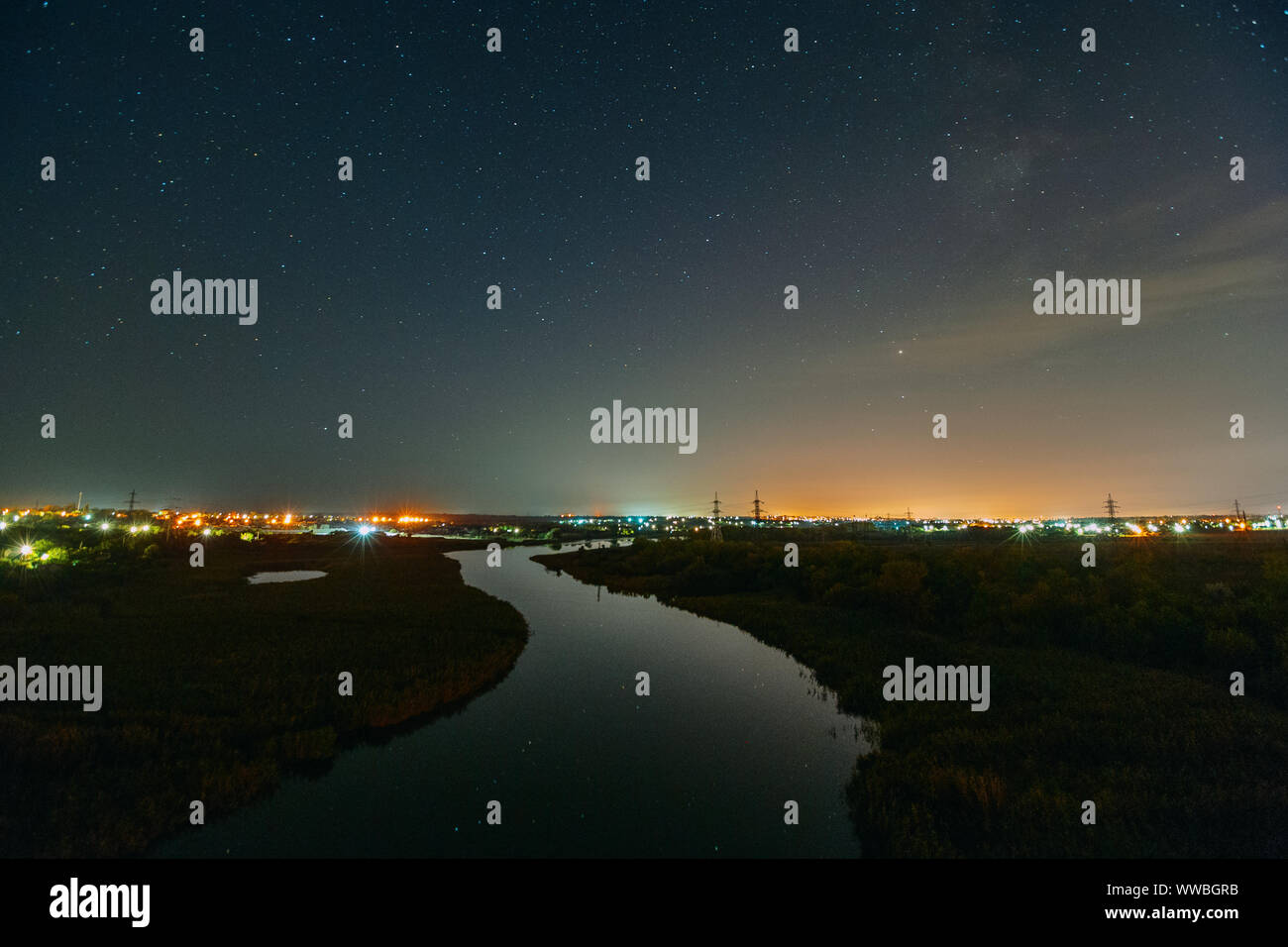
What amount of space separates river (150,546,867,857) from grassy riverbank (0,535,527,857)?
115 centimetres

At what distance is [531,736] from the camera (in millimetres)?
16359

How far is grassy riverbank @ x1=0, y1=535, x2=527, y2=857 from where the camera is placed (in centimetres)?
1077

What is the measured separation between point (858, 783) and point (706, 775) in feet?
11.9

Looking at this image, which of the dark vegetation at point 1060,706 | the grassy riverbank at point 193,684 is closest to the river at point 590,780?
the grassy riverbank at point 193,684

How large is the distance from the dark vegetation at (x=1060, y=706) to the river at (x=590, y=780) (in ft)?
5.58

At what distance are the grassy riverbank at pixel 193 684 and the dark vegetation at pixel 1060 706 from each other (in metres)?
13.8

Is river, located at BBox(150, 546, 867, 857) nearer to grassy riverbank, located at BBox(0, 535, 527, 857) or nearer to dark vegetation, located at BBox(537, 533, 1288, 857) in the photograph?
grassy riverbank, located at BBox(0, 535, 527, 857)

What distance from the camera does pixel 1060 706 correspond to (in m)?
15.6

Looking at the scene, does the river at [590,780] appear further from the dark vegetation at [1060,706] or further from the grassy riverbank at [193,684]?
the dark vegetation at [1060,706]

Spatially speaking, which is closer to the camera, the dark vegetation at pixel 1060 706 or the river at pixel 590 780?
the dark vegetation at pixel 1060 706

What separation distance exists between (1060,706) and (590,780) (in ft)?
43.8

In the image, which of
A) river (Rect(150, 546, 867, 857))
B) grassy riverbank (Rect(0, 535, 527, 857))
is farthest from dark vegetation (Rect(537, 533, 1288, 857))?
grassy riverbank (Rect(0, 535, 527, 857))

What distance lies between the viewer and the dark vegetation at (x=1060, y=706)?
992 cm

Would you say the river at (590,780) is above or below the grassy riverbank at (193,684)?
below
